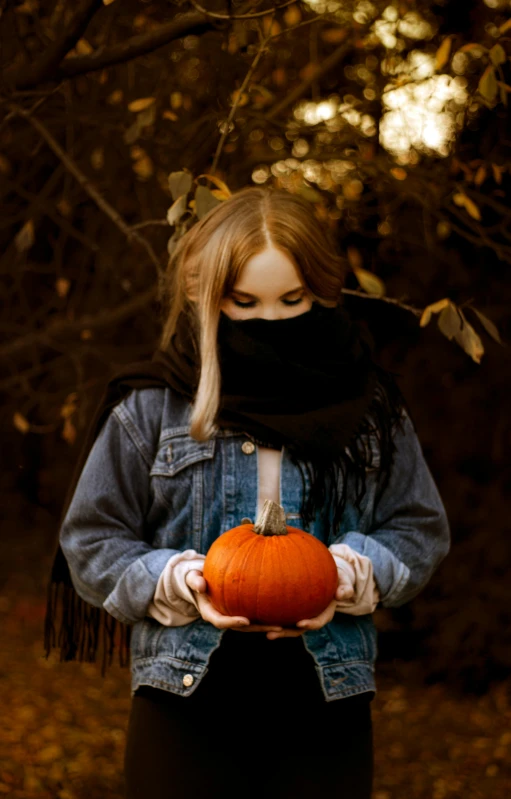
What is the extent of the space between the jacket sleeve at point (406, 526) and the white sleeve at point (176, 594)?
0.34 metres

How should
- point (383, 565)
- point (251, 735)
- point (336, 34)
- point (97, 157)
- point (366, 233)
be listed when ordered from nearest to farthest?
point (251, 735), point (383, 565), point (336, 34), point (366, 233), point (97, 157)

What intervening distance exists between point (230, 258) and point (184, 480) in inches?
18.6

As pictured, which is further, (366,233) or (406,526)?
(366,233)

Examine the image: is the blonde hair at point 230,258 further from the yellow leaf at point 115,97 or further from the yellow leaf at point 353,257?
the yellow leaf at point 115,97

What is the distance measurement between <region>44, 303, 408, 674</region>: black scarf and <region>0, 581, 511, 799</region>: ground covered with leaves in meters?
2.24

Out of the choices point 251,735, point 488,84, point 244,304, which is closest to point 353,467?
point 244,304

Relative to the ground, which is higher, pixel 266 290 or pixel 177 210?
pixel 177 210

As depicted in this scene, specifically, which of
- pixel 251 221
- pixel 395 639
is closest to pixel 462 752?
pixel 395 639

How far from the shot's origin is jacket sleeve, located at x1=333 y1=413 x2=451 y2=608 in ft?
6.11

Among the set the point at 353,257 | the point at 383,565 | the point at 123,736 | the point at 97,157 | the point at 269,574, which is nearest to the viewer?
the point at 269,574

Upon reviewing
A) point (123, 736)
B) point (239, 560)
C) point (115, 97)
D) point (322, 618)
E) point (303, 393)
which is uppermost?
point (115, 97)

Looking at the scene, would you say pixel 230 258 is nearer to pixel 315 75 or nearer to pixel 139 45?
pixel 139 45

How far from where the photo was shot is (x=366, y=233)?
3951 mm

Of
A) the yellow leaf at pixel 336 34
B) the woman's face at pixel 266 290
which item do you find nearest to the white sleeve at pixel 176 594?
the woman's face at pixel 266 290
